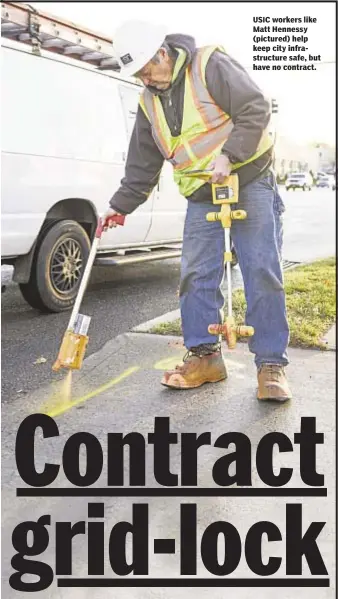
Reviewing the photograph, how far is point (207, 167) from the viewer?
3.56 meters

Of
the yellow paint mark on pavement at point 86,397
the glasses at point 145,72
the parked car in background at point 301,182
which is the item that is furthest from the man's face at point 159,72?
the parked car in background at point 301,182

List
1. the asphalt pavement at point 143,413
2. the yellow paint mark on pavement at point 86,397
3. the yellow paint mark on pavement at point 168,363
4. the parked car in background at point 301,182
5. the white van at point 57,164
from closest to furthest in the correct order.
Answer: the asphalt pavement at point 143,413, the yellow paint mark on pavement at point 86,397, the yellow paint mark on pavement at point 168,363, the white van at point 57,164, the parked car in background at point 301,182

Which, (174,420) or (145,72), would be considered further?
(174,420)

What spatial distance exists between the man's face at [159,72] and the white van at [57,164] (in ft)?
6.94

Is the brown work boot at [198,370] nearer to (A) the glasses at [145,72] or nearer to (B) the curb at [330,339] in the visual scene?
(B) the curb at [330,339]

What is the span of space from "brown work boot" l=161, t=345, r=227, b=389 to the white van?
205 centimetres

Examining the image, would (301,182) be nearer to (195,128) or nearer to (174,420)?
(195,128)

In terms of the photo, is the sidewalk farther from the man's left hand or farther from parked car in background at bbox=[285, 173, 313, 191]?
parked car in background at bbox=[285, 173, 313, 191]

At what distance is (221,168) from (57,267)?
2.79 meters

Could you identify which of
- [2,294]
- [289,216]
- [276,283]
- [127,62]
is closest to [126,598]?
[276,283]

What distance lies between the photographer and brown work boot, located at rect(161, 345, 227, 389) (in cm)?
388

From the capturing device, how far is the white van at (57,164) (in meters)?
5.33

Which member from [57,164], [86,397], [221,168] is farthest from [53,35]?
[86,397]

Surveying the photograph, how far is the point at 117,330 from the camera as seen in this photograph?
17.3 ft
